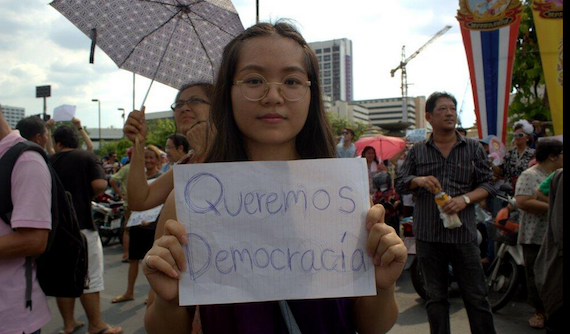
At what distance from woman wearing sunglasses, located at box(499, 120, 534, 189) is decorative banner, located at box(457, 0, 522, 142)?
0.38 meters

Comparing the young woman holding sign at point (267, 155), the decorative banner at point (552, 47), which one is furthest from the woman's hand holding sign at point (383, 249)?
the decorative banner at point (552, 47)

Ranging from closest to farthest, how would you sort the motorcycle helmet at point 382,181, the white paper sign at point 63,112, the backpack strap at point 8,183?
1. the backpack strap at point 8,183
2. the white paper sign at point 63,112
3. the motorcycle helmet at point 382,181

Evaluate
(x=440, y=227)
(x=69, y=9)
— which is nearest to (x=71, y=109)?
(x=69, y=9)

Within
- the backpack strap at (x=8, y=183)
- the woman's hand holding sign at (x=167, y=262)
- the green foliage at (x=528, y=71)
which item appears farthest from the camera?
the green foliage at (x=528, y=71)

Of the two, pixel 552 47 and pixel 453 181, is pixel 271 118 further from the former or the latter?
pixel 552 47

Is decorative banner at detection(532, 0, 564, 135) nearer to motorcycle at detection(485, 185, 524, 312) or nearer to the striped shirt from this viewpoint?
motorcycle at detection(485, 185, 524, 312)

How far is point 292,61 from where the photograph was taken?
1.39 m

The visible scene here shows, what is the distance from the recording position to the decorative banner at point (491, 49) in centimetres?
676

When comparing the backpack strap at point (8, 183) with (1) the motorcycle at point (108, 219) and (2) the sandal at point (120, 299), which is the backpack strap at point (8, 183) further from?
(1) the motorcycle at point (108, 219)

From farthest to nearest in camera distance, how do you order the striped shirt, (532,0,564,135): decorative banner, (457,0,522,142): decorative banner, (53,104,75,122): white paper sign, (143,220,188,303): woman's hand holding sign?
1. (53,104,75,122): white paper sign
2. (457,0,522,142): decorative banner
3. (532,0,564,135): decorative banner
4. the striped shirt
5. (143,220,188,303): woman's hand holding sign

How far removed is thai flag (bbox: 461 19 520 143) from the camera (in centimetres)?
679

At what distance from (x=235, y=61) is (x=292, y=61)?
0.19m

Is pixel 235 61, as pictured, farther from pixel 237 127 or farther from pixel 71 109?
pixel 71 109

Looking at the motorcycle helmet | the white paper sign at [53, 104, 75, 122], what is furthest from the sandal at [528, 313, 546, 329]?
the white paper sign at [53, 104, 75, 122]
